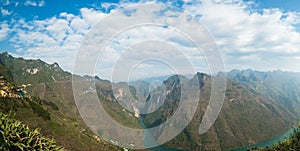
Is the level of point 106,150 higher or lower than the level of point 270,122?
lower

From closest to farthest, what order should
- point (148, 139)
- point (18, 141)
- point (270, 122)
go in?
point (18, 141) < point (148, 139) < point (270, 122)

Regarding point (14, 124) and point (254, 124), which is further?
point (254, 124)

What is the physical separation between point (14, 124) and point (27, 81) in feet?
689

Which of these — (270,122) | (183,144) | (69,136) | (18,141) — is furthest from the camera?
(270,122)

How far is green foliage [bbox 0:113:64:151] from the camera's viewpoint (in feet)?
28.3

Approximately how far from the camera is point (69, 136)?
220 ft

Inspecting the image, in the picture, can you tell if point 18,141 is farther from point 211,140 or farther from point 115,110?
point 115,110

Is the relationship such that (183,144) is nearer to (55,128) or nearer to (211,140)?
(211,140)

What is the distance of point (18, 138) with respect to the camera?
9.05 metres

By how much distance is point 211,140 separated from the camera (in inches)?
6599

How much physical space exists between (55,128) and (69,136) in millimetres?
4304

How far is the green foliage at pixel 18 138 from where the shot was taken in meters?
8.62

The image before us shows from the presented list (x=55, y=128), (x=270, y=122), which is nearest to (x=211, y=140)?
(x=270, y=122)

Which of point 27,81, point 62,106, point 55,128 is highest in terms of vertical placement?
point 27,81
